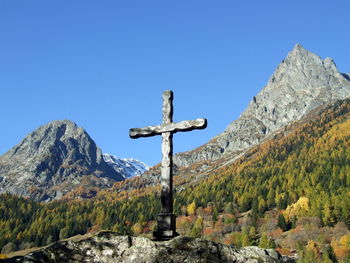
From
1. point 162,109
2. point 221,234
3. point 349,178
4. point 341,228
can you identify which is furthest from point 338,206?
point 162,109

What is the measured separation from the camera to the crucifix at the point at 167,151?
14.7 m

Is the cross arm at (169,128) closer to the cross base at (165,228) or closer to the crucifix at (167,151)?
the crucifix at (167,151)

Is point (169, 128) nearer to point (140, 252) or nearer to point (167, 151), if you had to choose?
point (167, 151)

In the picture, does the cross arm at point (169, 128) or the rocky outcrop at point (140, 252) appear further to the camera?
the cross arm at point (169, 128)

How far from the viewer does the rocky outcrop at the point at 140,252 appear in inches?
436

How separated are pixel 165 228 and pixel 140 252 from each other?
10.9 ft

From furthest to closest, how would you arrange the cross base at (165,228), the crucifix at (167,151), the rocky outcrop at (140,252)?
the crucifix at (167,151), the cross base at (165,228), the rocky outcrop at (140,252)

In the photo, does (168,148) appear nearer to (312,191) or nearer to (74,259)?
(74,259)

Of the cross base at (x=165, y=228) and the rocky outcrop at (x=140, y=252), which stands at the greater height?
the cross base at (x=165, y=228)

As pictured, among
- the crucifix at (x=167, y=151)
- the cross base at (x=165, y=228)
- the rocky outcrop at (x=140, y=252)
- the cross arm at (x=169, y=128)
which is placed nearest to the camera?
the rocky outcrop at (x=140, y=252)

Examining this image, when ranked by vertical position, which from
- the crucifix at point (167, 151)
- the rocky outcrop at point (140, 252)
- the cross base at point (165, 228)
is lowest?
the rocky outcrop at point (140, 252)

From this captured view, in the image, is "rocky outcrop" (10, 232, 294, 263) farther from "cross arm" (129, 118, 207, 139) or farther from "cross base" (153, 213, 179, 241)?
"cross arm" (129, 118, 207, 139)

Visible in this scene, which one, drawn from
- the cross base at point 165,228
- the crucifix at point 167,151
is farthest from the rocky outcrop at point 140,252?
the crucifix at point 167,151

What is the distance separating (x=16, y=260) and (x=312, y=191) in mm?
202273
